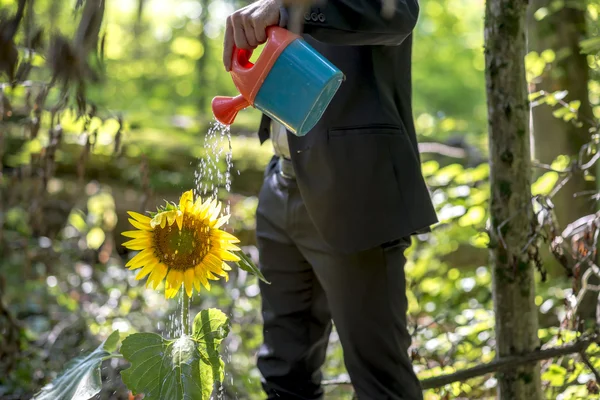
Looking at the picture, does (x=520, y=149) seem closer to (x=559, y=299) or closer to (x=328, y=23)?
(x=328, y=23)

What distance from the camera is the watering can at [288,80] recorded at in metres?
1.50

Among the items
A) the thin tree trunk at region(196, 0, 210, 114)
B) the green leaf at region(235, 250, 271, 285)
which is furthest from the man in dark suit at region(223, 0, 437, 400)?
the thin tree trunk at region(196, 0, 210, 114)

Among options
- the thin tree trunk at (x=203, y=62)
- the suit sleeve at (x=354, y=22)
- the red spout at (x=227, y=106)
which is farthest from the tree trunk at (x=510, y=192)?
the thin tree trunk at (x=203, y=62)

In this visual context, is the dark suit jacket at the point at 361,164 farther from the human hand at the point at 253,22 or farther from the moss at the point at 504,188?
the moss at the point at 504,188

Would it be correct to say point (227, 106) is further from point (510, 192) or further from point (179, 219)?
point (510, 192)

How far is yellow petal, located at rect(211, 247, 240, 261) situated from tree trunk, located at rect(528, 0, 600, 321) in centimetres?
233

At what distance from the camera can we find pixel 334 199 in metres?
1.78

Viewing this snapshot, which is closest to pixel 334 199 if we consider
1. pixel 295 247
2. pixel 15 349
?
pixel 295 247

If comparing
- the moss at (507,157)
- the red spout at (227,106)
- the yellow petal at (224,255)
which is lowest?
the yellow petal at (224,255)

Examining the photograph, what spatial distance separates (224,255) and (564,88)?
2.55m

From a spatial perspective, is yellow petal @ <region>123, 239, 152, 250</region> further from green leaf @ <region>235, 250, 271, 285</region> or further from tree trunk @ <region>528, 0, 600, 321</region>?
tree trunk @ <region>528, 0, 600, 321</region>

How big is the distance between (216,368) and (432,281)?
90.9 inches

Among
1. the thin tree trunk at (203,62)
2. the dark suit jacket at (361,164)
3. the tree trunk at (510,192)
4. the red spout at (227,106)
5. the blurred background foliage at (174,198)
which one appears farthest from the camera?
the thin tree trunk at (203,62)

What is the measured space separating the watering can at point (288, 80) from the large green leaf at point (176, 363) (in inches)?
21.1
